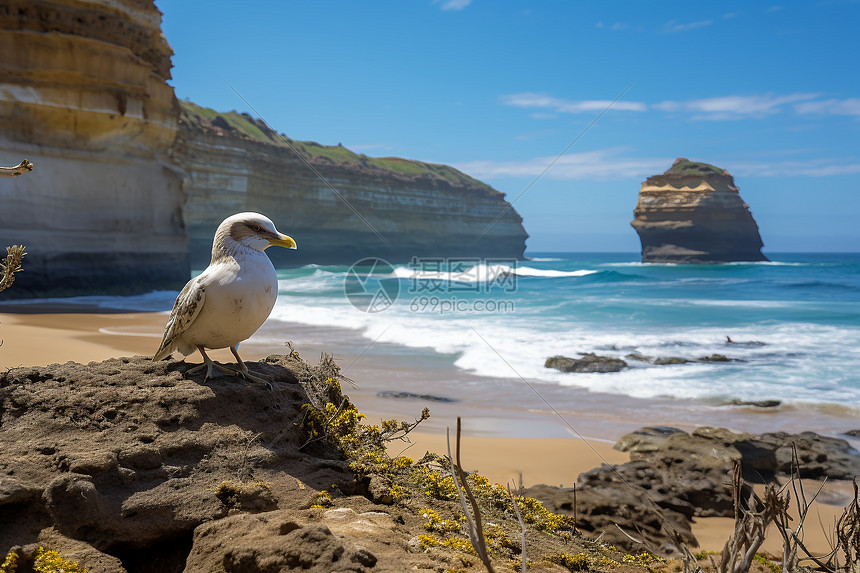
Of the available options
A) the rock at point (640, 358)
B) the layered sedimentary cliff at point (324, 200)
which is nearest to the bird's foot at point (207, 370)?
the rock at point (640, 358)

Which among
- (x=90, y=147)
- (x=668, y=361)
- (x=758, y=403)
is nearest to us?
(x=758, y=403)

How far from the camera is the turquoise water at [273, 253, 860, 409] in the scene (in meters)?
9.56

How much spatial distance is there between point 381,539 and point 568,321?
16.2 m

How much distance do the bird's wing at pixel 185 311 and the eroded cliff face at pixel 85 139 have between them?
52.6 ft

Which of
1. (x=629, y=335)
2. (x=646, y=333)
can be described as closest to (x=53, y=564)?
(x=629, y=335)

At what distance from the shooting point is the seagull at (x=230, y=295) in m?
2.82

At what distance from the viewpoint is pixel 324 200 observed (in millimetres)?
51281

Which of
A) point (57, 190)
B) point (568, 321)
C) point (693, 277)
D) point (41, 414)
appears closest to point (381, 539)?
point (41, 414)

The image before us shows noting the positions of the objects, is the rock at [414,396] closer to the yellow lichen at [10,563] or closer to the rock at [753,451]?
the rock at [753,451]

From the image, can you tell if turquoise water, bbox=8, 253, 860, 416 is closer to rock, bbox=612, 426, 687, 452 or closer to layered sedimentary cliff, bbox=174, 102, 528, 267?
rock, bbox=612, 426, 687, 452

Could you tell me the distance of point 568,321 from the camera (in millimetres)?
17766

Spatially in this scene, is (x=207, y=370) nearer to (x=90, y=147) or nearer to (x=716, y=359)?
(x=716, y=359)

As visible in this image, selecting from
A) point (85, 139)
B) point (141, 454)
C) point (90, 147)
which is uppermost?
point (85, 139)

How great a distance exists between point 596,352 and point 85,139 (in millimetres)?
15674
